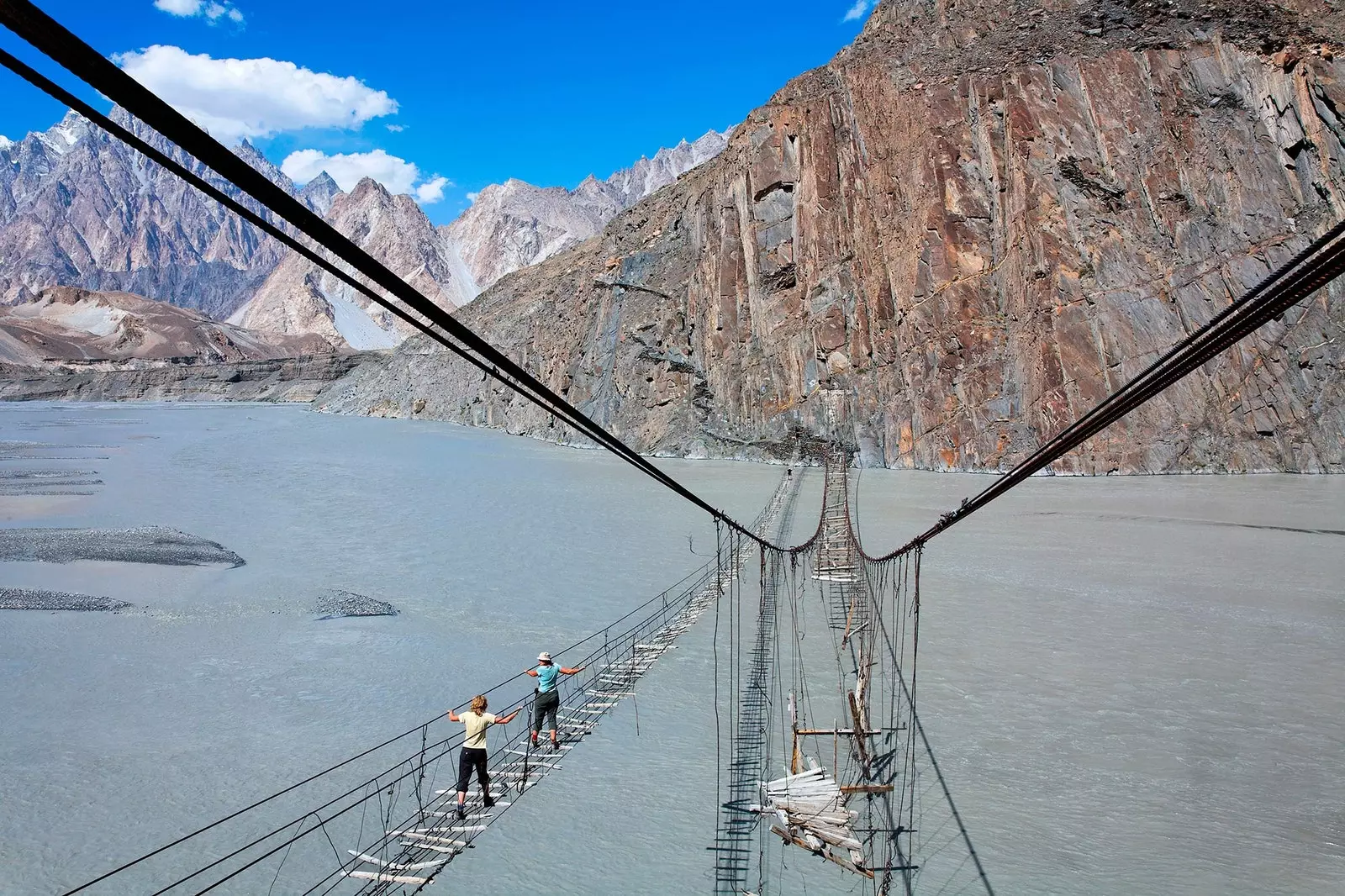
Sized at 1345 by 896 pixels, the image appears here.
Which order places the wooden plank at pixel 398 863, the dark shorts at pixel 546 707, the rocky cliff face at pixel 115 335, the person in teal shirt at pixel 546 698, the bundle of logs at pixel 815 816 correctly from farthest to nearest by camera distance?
the rocky cliff face at pixel 115 335 < the dark shorts at pixel 546 707 < the person in teal shirt at pixel 546 698 < the bundle of logs at pixel 815 816 < the wooden plank at pixel 398 863

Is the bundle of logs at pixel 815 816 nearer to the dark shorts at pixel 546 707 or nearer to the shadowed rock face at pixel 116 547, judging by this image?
the dark shorts at pixel 546 707

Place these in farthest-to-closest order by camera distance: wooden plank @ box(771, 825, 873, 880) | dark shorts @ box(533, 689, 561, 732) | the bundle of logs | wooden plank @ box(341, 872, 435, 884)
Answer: dark shorts @ box(533, 689, 561, 732)
the bundle of logs
wooden plank @ box(771, 825, 873, 880)
wooden plank @ box(341, 872, 435, 884)

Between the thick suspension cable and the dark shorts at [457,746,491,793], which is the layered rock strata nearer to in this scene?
the dark shorts at [457,746,491,793]

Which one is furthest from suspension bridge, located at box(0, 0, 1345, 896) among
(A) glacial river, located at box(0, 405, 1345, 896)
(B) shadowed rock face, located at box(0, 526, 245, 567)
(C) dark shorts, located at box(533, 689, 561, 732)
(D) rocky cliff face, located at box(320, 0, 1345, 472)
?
(D) rocky cliff face, located at box(320, 0, 1345, 472)

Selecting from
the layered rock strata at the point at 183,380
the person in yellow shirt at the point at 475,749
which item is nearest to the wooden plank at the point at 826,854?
the person in yellow shirt at the point at 475,749

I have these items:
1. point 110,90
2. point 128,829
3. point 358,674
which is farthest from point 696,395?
point 110,90

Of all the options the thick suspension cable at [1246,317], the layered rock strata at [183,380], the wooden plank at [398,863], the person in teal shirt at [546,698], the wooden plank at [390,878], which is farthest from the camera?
the layered rock strata at [183,380]
